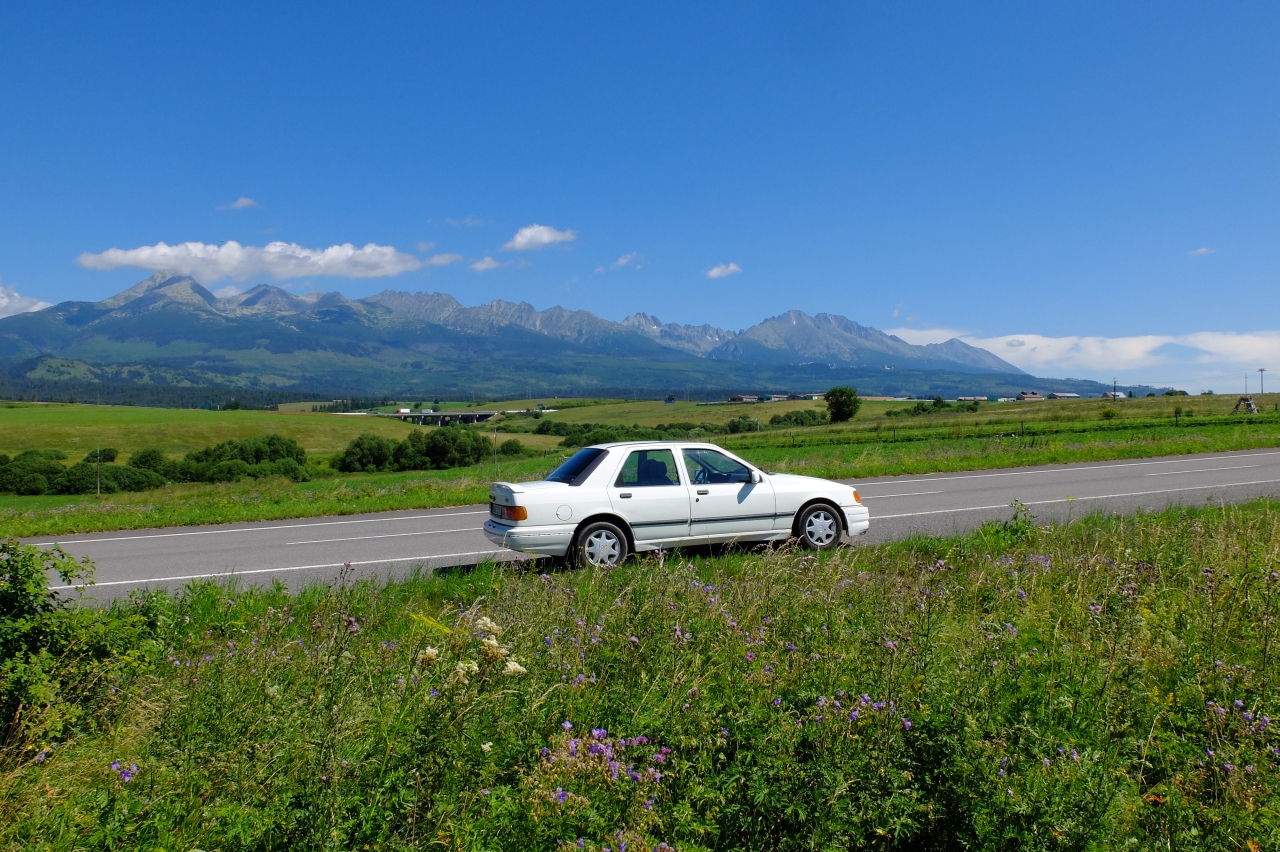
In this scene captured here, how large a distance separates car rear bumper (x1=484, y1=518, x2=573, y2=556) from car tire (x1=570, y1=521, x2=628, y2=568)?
0.49 ft

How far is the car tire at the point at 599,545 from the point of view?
949cm

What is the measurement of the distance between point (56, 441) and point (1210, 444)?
12684cm

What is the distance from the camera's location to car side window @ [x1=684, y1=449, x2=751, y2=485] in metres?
10.4

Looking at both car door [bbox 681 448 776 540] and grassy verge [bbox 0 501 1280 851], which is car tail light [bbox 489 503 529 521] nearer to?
car door [bbox 681 448 776 540]

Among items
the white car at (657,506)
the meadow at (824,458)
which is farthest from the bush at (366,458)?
the white car at (657,506)

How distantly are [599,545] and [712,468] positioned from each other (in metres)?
1.94

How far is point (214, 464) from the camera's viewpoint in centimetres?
7162

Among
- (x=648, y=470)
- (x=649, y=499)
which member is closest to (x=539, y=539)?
(x=649, y=499)

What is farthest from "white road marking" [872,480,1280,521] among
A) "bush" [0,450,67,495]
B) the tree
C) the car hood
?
the tree

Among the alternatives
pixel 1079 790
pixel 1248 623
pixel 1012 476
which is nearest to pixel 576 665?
pixel 1079 790

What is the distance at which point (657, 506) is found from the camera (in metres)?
9.89

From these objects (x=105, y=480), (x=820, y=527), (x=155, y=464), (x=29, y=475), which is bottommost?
(x=105, y=480)

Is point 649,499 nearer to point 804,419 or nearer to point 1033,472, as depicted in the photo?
point 1033,472

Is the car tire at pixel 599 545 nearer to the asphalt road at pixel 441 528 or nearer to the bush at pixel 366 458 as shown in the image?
the asphalt road at pixel 441 528
